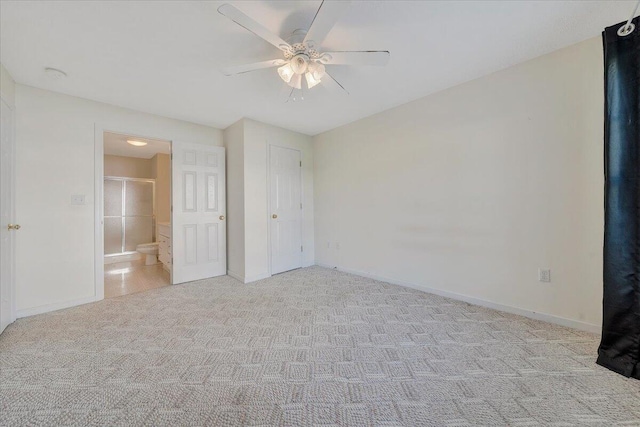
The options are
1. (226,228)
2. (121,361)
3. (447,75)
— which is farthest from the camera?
(226,228)

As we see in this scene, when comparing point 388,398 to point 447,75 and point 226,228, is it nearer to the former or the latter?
point 447,75

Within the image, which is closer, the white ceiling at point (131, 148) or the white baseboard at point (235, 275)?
the white baseboard at point (235, 275)

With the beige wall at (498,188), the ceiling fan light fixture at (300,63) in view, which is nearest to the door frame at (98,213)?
the ceiling fan light fixture at (300,63)

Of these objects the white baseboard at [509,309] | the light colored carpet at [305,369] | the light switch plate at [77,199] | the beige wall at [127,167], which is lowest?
the light colored carpet at [305,369]

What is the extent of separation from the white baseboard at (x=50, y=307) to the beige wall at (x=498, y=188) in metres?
3.52

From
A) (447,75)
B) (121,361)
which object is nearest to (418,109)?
(447,75)

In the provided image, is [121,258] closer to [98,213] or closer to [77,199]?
[98,213]

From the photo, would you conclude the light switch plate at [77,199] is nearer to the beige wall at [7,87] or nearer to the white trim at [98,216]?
the white trim at [98,216]

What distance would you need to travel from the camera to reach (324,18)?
141 centimetres

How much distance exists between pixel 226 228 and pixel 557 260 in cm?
408

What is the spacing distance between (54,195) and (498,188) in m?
4.72

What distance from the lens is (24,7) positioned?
157cm

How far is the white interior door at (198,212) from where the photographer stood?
349 cm

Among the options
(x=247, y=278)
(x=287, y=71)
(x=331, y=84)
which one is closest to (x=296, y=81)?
(x=287, y=71)
